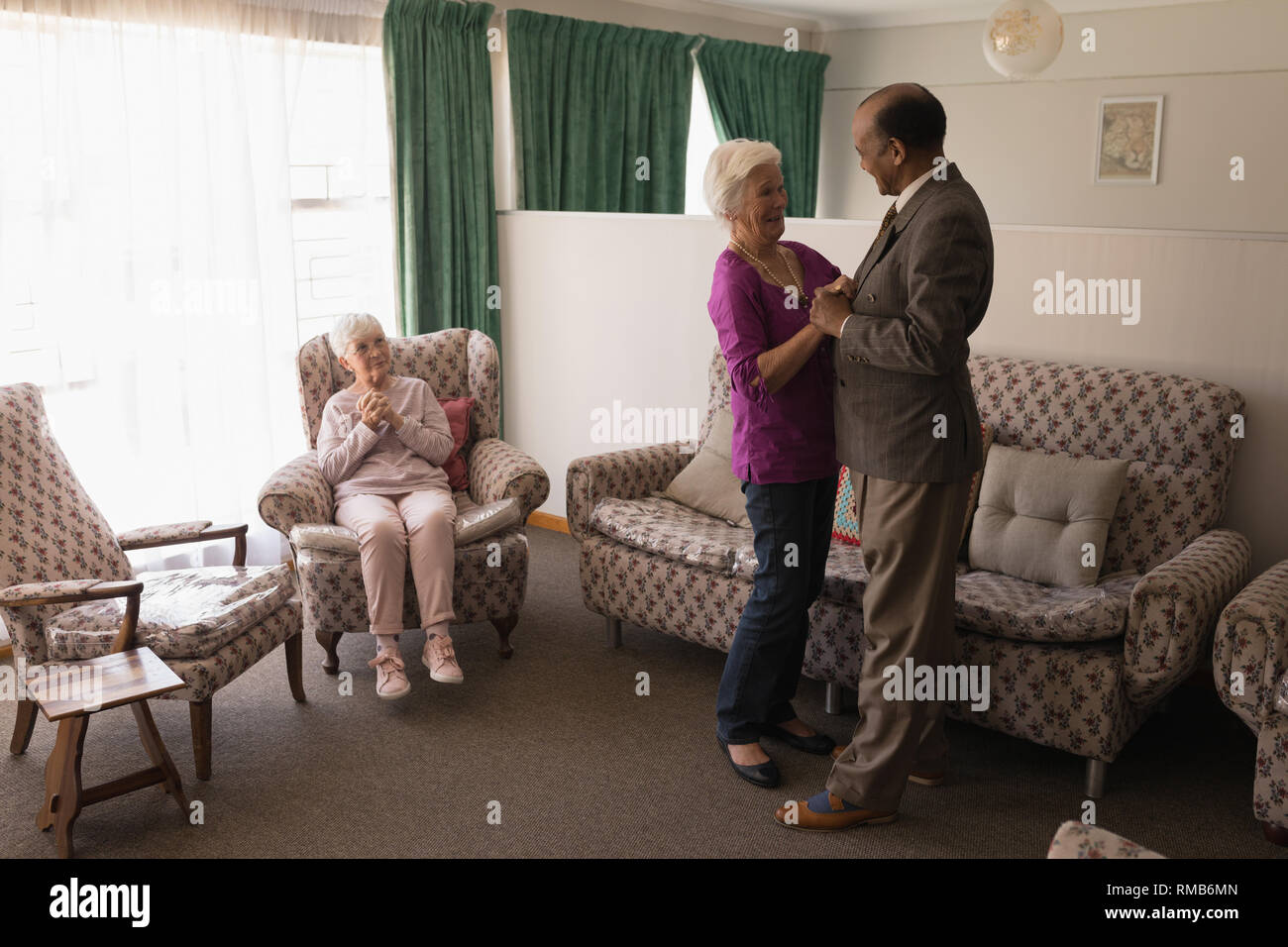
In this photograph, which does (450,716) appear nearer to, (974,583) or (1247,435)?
(974,583)

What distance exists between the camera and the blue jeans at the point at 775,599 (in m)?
2.54

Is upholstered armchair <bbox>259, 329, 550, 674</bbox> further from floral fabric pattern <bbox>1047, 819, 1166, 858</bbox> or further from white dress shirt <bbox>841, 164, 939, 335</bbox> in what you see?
floral fabric pattern <bbox>1047, 819, 1166, 858</bbox>

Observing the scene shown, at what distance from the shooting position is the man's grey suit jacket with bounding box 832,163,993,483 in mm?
2111

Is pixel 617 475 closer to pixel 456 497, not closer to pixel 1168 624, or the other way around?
pixel 456 497

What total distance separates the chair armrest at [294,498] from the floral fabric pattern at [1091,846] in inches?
94.7

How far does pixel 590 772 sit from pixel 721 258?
128cm

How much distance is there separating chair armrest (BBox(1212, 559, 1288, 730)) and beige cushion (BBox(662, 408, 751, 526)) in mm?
1419

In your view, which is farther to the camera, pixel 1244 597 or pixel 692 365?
pixel 692 365

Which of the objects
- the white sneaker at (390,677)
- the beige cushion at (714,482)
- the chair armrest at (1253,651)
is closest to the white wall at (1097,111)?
the beige cushion at (714,482)

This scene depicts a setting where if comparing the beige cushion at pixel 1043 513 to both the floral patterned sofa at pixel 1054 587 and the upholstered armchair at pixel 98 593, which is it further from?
the upholstered armchair at pixel 98 593

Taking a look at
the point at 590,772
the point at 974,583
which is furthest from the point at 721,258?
the point at 590,772

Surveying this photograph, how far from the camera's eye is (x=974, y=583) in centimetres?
288

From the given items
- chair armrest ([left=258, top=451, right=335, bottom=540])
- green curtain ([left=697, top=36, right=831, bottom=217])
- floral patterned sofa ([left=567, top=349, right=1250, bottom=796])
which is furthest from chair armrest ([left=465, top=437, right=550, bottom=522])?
green curtain ([left=697, top=36, right=831, bottom=217])
